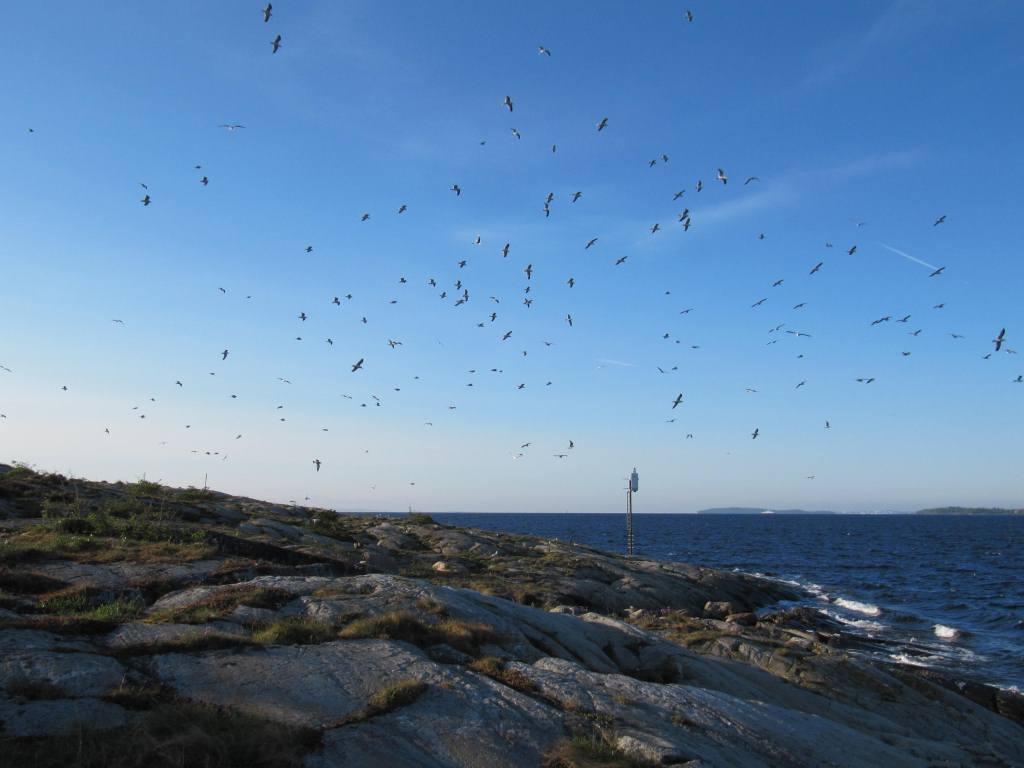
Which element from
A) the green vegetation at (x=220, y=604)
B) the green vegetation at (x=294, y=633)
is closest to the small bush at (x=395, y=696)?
the green vegetation at (x=294, y=633)

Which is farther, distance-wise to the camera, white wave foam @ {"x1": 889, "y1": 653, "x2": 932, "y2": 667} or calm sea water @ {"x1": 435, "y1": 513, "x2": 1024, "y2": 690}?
calm sea water @ {"x1": 435, "y1": 513, "x2": 1024, "y2": 690}

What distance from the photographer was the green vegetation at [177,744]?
7215 millimetres

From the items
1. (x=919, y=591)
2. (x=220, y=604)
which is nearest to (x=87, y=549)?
(x=220, y=604)

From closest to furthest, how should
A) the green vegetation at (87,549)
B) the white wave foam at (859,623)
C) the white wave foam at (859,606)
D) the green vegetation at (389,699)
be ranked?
1. the green vegetation at (389,699)
2. the green vegetation at (87,549)
3. the white wave foam at (859,623)
4. the white wave foam at (859,606)

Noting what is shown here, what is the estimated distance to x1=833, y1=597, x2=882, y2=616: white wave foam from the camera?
158ft

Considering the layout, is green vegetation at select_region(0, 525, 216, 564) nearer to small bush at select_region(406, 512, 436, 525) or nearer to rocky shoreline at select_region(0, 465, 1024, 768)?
rocky shoreline at select_region(0, 465, 1024, 768)

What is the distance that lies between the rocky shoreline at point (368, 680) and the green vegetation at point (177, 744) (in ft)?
0.09

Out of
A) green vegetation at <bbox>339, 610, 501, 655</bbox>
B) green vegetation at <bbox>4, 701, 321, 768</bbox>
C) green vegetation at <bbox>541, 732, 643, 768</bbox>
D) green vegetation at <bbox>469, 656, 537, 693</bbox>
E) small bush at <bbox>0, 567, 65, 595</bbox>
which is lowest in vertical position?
green vegetation at <bbox>541, 732, 643, 768</bbox>

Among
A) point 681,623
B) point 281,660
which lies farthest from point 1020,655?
point 281,660

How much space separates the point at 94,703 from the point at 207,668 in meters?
1.77

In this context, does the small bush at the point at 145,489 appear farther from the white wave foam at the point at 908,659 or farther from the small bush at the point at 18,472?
the white wave foam at the point at 908,659

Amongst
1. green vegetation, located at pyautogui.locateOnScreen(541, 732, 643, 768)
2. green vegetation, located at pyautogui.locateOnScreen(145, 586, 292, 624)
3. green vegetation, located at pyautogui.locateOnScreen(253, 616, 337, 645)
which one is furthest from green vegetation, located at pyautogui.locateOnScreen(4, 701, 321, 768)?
green vegetation, located at pyautogui.locateOnScreen(145, 586, 292, 624)

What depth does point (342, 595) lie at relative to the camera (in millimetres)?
14969

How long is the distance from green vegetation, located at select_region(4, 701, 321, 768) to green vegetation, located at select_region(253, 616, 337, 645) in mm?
3225
